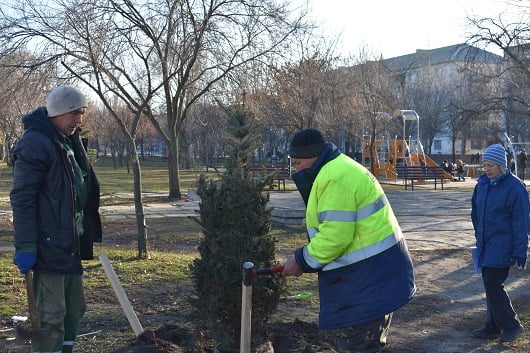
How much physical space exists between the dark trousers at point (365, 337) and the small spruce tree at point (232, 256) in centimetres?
104

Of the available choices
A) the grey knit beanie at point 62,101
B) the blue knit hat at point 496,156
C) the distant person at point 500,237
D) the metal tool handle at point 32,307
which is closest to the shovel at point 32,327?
the metal tool handle at point 32,307

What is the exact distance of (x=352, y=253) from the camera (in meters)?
3.34

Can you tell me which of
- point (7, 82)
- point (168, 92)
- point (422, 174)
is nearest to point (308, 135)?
point (7, 82)

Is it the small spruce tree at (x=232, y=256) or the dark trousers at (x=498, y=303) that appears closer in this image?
the small spruce tree at (x=232, y=256)

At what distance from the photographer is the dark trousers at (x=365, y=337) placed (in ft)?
11.2

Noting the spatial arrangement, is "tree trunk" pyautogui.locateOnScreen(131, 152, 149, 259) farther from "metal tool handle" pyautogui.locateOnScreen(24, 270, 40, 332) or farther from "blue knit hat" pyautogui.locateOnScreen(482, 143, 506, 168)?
"blue knit hat" pyautogui.locateOnScreen(482, 143, 506, 168)

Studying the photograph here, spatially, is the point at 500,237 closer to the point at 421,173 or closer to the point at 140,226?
the point at 140,226

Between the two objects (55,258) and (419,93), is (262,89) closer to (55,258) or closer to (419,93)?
(55,258)

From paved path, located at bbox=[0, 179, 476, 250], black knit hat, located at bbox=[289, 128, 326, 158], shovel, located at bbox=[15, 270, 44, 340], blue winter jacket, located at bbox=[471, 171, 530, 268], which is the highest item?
black knit hat, located at bbox=[289, 128, 326, 158]

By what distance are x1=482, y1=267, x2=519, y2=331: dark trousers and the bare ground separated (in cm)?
18

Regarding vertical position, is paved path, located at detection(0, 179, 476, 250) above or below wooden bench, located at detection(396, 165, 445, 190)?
below

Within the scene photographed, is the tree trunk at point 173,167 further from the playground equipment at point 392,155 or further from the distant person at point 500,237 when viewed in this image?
the distant person at point 500,237

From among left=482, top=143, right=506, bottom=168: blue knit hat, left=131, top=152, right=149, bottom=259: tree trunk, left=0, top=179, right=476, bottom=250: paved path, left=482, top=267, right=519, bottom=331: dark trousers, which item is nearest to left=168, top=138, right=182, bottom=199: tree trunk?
left=0, top=179, right=476, bottom=250: paved path

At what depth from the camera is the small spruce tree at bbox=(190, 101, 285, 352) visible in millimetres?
4352
